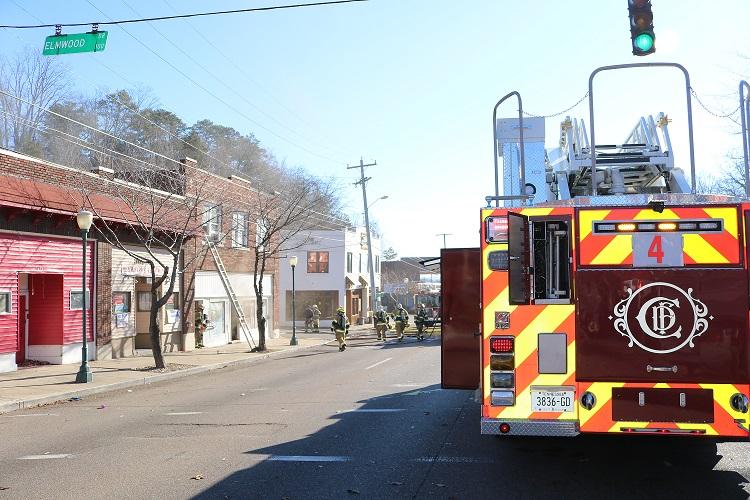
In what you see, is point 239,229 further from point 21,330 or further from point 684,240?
point 684,240

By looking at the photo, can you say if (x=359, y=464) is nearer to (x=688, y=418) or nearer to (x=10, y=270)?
(x=688, y=418)

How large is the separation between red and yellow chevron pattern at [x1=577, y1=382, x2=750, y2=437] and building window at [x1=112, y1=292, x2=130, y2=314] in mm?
18751

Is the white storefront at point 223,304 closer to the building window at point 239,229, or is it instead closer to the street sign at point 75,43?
the building window at point 239,229

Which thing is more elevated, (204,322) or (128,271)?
(128,271)

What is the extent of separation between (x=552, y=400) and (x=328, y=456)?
2.92 m

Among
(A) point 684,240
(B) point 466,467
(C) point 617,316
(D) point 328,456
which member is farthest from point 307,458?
(A) point 684,240

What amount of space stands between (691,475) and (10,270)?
16462 mm

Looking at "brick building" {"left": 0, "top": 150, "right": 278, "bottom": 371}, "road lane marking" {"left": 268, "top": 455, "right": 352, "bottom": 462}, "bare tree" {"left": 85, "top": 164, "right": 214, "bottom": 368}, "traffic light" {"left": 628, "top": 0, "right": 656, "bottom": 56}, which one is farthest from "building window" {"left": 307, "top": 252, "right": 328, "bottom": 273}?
"road lane marking" {"left": 268, "top": 455, "right": 352, "bottom": 462}

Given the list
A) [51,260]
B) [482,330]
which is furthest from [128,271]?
[482,330]

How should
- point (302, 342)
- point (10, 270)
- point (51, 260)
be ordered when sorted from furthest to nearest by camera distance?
point (302, 342)
point (51, 260)
point (10, 270)

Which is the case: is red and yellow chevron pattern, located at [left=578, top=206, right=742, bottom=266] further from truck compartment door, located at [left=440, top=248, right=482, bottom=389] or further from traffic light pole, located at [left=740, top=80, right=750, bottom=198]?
truck compartment door, located at [left=440, top=248, right=482, bottom=389]

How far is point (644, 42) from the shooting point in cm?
923

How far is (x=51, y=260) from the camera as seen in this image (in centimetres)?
1931

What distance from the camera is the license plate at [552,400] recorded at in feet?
19.6
